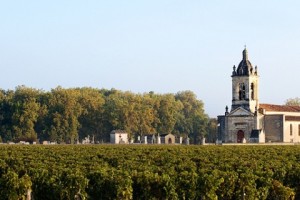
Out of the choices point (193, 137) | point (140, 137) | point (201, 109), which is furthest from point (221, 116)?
point (201, 109)

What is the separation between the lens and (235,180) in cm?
2619

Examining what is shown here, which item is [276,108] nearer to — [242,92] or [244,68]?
[242,92]

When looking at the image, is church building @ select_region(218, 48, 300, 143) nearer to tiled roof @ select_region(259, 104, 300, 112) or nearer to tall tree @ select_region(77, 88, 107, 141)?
tiled roof @ select_region(259, 104, 300, 112)

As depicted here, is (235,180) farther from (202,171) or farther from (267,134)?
(267,134)

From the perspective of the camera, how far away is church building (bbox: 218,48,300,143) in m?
85.4

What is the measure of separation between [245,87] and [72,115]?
33352 mm

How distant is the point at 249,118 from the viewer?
85562 mm

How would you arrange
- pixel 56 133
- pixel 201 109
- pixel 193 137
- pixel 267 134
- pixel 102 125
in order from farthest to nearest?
pixel 201 109 → pixel 193 137 → pixel 102 125 → pixel 56 133 → pixel 267 134

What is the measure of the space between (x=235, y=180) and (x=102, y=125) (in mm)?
87612

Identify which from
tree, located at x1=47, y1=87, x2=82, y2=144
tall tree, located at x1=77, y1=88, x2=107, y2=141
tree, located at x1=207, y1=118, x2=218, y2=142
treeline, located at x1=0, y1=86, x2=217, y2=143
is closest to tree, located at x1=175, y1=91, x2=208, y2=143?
tree, located at x1=207, y1=118, x2=218, y2=142

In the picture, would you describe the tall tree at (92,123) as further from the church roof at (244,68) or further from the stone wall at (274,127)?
the stone wall at (274,127)

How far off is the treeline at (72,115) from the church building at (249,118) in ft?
88.3

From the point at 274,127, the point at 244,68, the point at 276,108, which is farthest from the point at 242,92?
the point at 276,108

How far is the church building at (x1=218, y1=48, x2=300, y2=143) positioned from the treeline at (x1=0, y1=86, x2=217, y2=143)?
26911 millimetres
